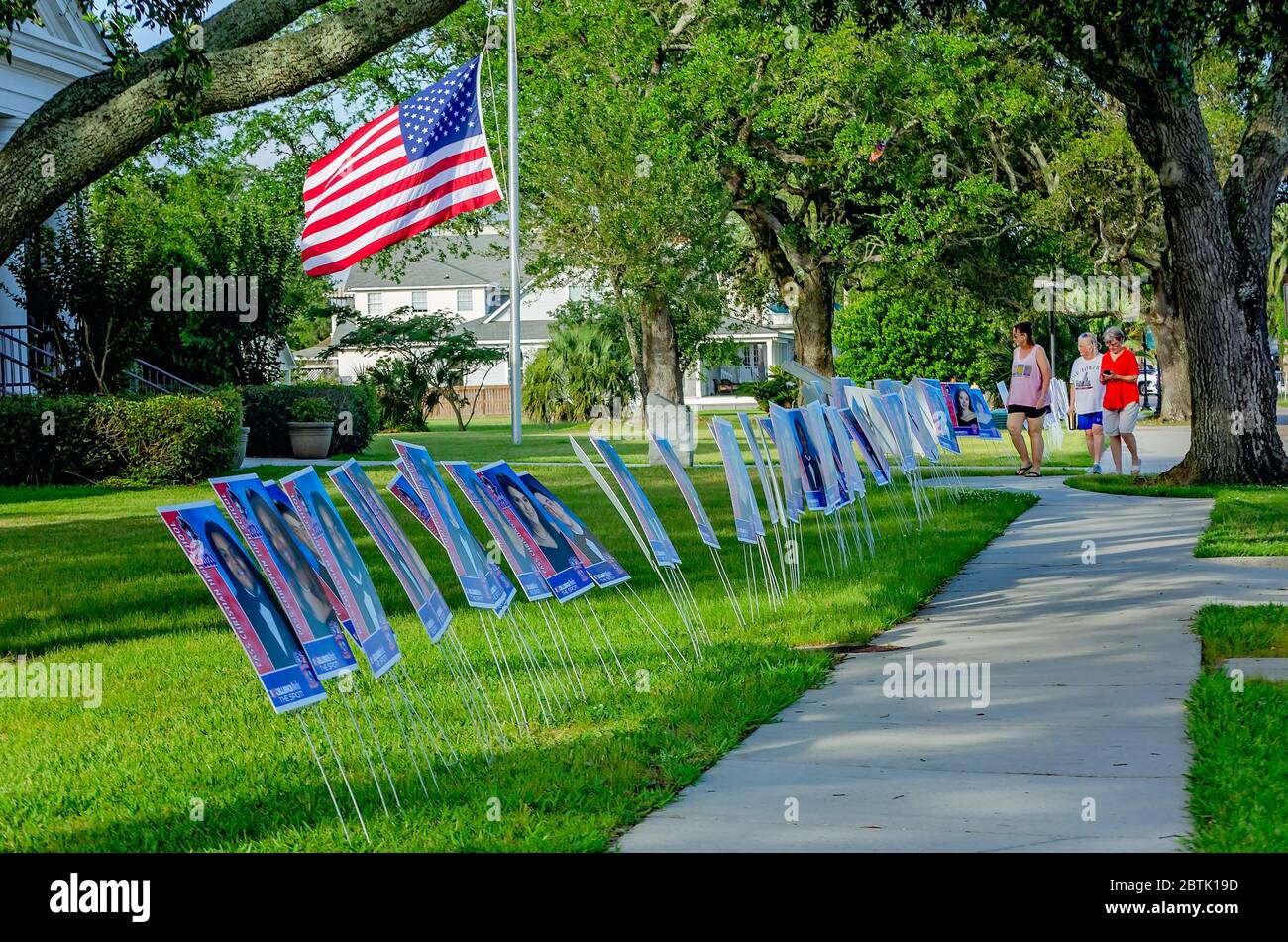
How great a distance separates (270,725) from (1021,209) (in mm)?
32309

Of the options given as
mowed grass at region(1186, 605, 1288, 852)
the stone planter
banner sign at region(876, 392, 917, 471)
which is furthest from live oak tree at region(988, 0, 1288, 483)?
the stone planter

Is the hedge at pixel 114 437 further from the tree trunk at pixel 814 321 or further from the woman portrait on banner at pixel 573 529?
the tree trunk at pixel 814 321

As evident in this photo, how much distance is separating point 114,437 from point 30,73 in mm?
7642

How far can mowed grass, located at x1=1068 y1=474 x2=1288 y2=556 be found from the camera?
12.0 metres

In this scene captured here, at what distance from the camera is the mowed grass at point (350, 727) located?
5.16 metres

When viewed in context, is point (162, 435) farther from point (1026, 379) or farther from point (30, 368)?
point (1026, 379)

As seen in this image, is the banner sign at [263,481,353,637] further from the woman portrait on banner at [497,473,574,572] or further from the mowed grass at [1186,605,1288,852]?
the mowed grass at [1186,605,1288,852]

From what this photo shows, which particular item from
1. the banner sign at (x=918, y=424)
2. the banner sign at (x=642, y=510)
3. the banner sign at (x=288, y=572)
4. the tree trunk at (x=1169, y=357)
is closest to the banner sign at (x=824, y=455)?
the banner sign at (x=642, y=510)

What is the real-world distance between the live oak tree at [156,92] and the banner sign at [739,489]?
10.4 feet

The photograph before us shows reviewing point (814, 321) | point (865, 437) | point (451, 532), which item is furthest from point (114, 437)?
point (814, 321)

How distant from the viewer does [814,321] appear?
3903 cm
